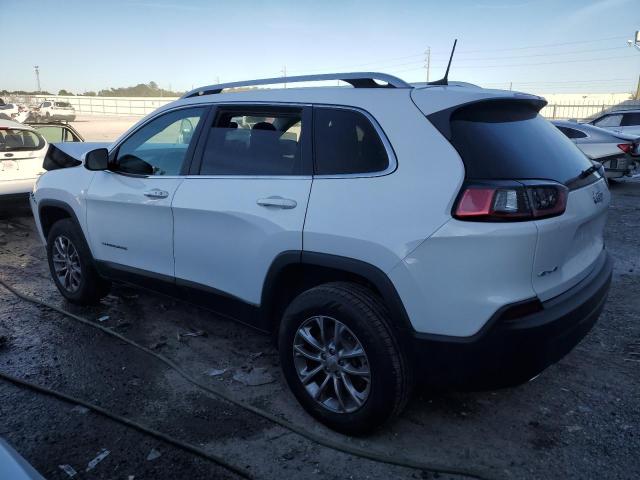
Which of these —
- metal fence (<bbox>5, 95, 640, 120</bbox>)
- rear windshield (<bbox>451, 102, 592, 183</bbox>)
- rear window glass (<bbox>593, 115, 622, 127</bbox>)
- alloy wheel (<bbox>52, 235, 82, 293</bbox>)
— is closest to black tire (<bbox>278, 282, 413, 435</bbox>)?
rear windshield (<bbox>451, 102, 592, 183</bbox>)

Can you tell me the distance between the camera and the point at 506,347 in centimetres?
226

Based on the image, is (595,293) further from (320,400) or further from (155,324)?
(155,324)

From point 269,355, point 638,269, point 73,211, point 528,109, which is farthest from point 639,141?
point 73,211

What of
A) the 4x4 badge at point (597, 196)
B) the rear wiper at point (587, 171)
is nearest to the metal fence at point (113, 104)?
the rear wiper at point (587, 171)

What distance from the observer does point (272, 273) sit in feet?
9.59

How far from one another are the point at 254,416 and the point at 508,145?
2040 mm

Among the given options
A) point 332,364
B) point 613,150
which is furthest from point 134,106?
point 332,364

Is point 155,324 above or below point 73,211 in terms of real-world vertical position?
below

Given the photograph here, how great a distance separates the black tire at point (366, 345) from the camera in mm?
2479

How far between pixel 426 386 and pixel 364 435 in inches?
17.6

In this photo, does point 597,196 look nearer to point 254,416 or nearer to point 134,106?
point 254,416

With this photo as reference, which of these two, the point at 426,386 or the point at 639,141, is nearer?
the point at 426,386

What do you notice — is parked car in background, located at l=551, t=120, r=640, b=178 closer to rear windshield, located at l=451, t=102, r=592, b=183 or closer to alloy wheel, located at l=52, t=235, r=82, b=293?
rear windshield, located at l=451, t=102, r=592, b=183

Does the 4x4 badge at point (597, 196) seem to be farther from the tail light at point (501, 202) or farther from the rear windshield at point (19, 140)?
the rear windshield at point (19, 140)
